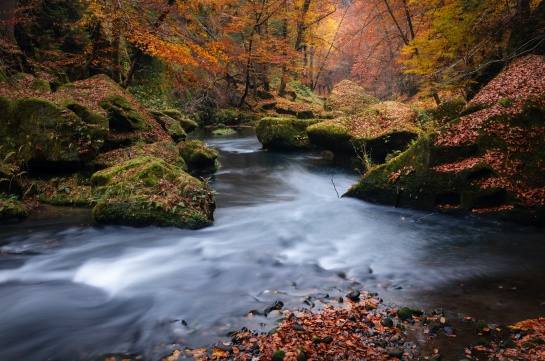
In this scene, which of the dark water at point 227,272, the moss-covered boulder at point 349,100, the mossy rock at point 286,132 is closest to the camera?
the dark water at point 227,272

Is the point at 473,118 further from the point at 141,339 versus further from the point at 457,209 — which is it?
the point at 141,339

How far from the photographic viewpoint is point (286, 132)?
14711 millimetres

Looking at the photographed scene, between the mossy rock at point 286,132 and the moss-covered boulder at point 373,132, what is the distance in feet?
6.57

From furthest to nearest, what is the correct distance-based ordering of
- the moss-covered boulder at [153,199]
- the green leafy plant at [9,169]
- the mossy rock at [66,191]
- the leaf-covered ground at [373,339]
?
1. the mossy rock at [66,191]
2. the green leafy plant at [9,169]
3. the moss-covered boulder at [153,199]
4. the leaf-covered ground at [373,339]

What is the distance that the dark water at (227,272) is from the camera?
379cm

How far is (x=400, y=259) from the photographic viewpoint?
565 cm

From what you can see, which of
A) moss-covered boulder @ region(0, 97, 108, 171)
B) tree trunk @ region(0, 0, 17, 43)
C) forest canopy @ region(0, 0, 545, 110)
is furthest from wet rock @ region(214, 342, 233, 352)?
tree trunk @ region(0, 0, 17, 43)

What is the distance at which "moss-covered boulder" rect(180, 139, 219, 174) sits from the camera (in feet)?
36.1

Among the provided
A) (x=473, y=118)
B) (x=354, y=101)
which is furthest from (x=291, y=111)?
(x=473, y=118)

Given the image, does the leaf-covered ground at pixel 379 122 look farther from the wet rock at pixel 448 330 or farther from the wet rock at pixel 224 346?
the wet rock at pixel 224 346

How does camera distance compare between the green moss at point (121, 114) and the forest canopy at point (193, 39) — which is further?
the green moss at point (121, 114)

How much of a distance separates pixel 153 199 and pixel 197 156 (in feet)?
14.9

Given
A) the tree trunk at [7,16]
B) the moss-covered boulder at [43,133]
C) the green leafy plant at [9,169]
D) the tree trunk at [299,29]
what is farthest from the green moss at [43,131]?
the tree trunk at [299,29]

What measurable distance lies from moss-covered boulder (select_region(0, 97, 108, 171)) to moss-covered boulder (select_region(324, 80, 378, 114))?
39.6 feet
